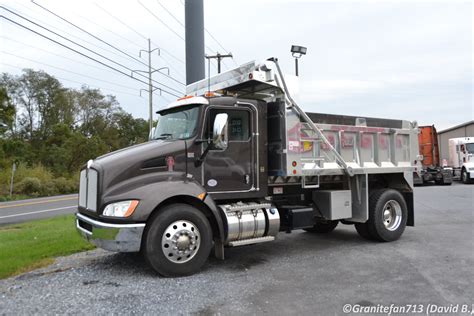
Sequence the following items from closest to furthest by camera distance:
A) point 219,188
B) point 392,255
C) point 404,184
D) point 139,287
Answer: point 139,287 < point 219,188 < point 392,255 < point 404,184

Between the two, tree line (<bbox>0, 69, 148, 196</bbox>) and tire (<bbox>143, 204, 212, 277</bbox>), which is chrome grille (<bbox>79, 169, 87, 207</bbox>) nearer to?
tire (<bbox>143, 204, 212, 277</bbox>)

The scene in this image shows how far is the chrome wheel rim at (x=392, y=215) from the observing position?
8258mm

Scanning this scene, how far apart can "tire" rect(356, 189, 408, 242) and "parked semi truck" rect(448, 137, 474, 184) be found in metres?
19.6

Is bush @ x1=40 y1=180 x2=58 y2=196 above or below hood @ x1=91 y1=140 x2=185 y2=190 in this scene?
below

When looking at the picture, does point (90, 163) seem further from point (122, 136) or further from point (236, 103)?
point (122, 136)

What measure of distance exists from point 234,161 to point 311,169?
Result: 1.47m

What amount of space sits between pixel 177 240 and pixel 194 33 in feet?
30.4

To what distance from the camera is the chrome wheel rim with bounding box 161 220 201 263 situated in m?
5.59

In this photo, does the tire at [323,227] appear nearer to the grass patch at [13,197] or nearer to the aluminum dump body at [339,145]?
the aluminum dump body at [339,145]

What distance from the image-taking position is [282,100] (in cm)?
687

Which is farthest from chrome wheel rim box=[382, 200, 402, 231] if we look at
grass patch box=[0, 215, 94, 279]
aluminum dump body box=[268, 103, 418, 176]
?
grass patch box=[0, 215, 94, 279]

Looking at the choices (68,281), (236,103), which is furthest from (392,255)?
(68,281)

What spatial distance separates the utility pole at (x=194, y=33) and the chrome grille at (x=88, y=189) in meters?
7.55

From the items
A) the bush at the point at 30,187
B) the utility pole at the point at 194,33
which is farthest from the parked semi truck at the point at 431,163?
the bush at the point at 30,187
